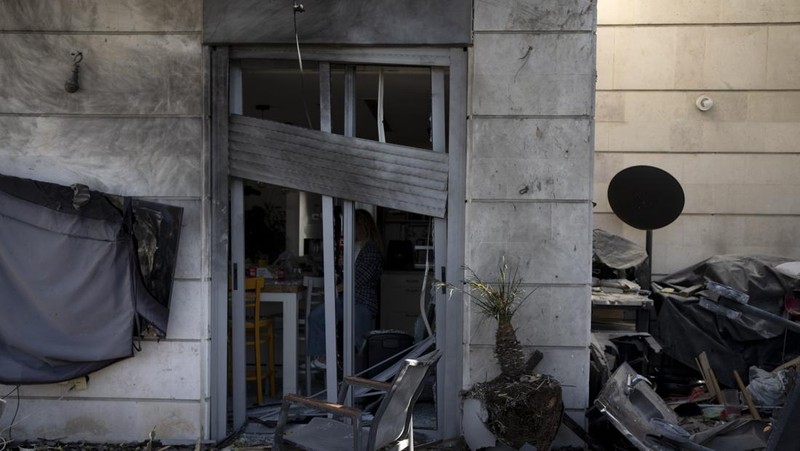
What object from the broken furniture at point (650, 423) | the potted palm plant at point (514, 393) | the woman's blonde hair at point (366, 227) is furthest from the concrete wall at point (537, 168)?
the woman's blonde hair at point (366, 227)

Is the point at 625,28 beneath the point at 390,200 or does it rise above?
above

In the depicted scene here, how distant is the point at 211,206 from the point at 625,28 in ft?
15.9

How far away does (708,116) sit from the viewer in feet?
25.1

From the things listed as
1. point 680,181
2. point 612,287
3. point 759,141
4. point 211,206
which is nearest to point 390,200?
point 211,206

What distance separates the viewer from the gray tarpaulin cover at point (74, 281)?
536 cm

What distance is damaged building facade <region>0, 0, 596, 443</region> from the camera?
540cm

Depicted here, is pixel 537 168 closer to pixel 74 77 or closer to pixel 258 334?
pixel 258 334

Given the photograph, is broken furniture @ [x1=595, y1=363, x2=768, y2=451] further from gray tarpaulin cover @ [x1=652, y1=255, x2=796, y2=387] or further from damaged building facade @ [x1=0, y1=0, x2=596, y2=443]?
gray tarpaulin cover @ [x1=652, y1=255, x2=796, y2=387]

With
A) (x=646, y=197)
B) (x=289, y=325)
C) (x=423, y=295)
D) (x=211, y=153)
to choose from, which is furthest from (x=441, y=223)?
(x=646, y=197)

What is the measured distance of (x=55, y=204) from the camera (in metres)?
5.32

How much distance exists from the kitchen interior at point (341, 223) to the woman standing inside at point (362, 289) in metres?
0.10

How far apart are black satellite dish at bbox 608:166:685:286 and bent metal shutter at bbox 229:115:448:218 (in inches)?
102

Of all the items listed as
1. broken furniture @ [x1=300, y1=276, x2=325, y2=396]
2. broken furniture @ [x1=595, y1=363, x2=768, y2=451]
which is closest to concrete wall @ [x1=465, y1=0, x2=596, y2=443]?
broken furniture @ [x1=595, y1=363, x2=768, y2=451]

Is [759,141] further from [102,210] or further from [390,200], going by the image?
[102,210]
